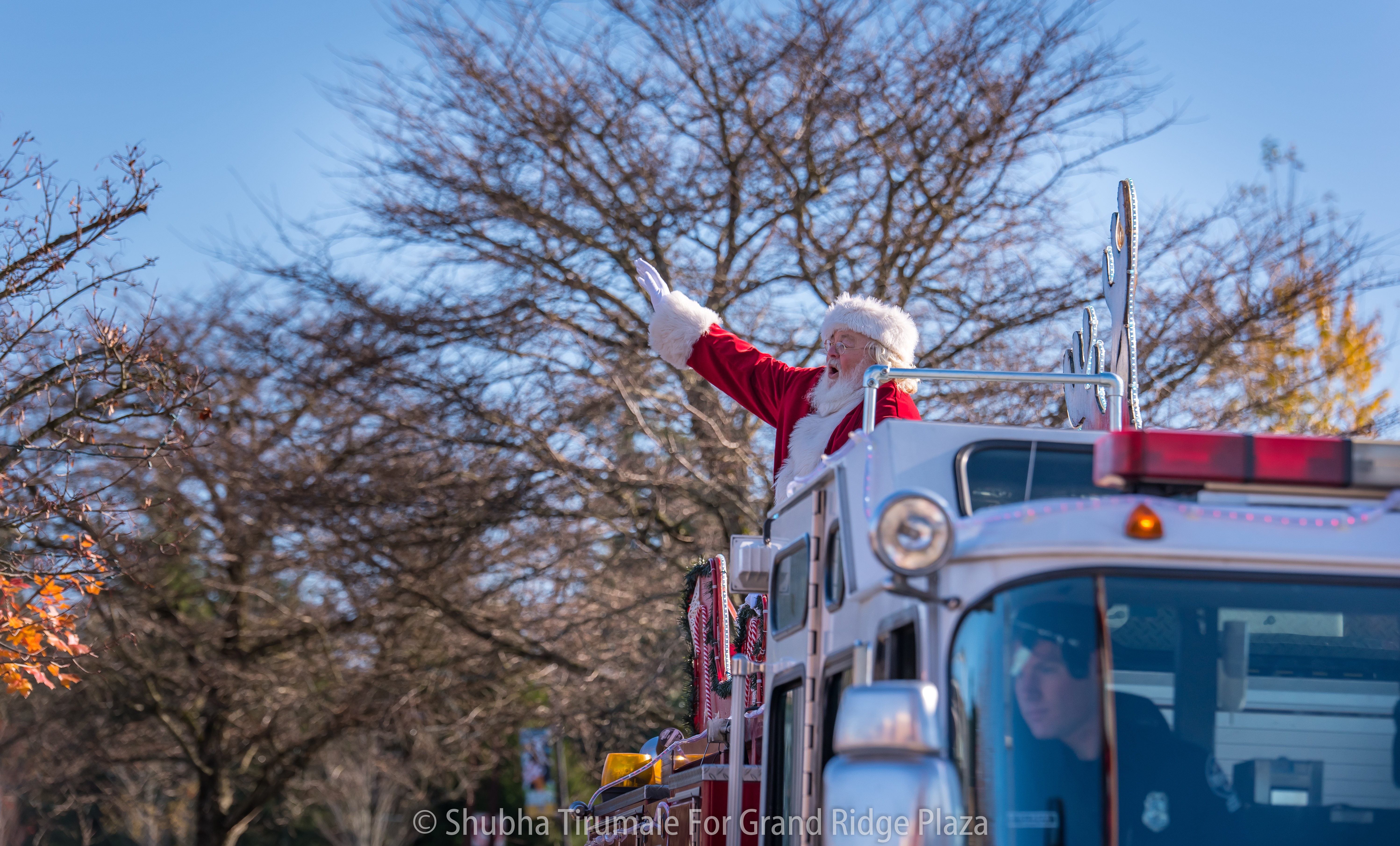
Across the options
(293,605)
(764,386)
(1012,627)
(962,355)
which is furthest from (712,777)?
(293,605)

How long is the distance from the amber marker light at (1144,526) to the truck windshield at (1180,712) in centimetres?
9

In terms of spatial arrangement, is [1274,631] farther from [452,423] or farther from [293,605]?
[293,605]

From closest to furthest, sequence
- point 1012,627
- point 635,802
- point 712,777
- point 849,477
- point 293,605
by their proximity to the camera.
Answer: point 1012,627 → point 849,477 → point 712,777 → point 635,802 → point 293,605

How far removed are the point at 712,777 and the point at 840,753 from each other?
1.43m

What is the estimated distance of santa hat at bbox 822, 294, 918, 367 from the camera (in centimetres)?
481

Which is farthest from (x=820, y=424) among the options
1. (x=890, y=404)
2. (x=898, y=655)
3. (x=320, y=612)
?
(x=320, y=612)

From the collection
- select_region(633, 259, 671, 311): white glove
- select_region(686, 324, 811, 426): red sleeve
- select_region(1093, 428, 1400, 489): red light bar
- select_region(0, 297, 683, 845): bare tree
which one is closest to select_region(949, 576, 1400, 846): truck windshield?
select_region(1093, 428, 1400, 489): red light bar

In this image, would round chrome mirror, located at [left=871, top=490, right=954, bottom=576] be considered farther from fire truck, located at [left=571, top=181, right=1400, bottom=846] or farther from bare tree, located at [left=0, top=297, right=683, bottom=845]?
bare tree, located at [left=0, top=297, right=683, bottom=845]

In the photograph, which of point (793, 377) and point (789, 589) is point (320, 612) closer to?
point (793, 377)

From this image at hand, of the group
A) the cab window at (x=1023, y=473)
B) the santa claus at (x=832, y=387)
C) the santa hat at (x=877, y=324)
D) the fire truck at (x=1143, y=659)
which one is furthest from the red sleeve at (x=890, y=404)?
the fire truck at (x=1143, y=659)

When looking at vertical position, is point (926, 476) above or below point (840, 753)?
above

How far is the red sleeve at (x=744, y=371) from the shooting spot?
5605 mm

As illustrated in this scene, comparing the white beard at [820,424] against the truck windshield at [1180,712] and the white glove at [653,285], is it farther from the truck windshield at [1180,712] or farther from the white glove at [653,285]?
the truck windshield at [1180,712]

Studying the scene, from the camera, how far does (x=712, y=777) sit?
405cm
